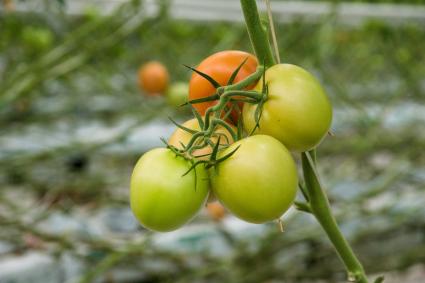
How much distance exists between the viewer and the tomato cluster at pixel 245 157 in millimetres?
380

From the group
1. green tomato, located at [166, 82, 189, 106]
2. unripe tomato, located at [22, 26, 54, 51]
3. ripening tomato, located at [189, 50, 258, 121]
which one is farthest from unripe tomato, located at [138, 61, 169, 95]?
ripening tomato, located at [189, 50, 258, 121]

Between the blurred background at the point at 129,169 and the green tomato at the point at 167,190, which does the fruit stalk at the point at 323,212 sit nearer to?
the green tomato at the point at 167,190

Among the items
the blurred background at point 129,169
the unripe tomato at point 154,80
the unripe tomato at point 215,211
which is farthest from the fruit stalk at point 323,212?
the unripe tomato at point 154,80

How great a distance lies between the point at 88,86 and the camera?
3008 mm

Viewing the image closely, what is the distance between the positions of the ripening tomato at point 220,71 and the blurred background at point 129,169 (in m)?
0.46

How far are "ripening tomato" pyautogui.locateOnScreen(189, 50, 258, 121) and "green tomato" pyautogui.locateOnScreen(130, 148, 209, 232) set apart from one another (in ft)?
0.15

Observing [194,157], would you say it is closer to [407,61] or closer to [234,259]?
[234,259]

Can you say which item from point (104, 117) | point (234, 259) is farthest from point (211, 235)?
point (104, 117)

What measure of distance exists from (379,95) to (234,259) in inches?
121

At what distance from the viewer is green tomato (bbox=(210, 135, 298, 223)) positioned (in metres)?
0.38

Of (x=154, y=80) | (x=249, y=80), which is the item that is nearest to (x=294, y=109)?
(x=249, y=80)

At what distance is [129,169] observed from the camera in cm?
296

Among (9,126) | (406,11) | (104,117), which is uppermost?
(104,117)

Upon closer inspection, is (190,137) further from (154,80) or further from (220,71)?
(154,80)
